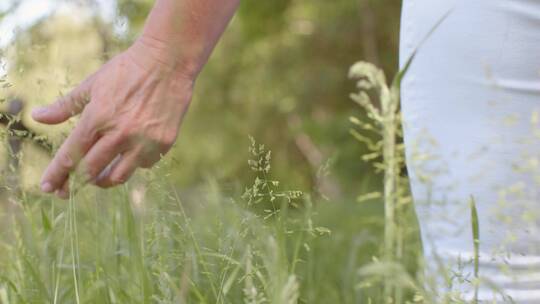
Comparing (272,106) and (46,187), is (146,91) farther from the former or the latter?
(272,106)

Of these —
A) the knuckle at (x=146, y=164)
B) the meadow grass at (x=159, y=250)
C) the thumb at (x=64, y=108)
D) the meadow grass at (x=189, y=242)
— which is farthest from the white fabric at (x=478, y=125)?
the thumb at (x=64, y=108)

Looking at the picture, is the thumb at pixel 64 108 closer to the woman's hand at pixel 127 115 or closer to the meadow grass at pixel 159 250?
the woman's hand at pixel 127 115

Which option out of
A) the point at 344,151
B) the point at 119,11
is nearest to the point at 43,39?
the point at 119,11

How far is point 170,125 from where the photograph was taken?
4.49 feet

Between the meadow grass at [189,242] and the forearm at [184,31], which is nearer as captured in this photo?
the meadow grass at [189,242]

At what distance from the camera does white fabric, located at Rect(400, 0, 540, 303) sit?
112 cm

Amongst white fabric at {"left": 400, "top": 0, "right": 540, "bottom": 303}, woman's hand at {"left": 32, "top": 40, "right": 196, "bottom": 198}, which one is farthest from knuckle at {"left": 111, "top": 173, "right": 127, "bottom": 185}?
white fabric at {"left": 400, "top": 0, "right": 540, "bottom": 303}

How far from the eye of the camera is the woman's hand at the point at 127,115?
1348mm

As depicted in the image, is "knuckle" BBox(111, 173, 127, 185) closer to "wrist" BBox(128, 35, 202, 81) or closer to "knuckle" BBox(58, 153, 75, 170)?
"knuckle" BBox(58, 153, 75, 170)

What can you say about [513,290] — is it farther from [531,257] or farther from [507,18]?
[507,18]

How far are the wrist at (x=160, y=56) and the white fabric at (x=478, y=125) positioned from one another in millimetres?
376

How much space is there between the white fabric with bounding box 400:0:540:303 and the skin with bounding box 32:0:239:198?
348mm

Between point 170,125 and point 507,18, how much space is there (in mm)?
572

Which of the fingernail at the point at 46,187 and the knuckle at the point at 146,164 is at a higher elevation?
the knuckle at the point at 146,164
